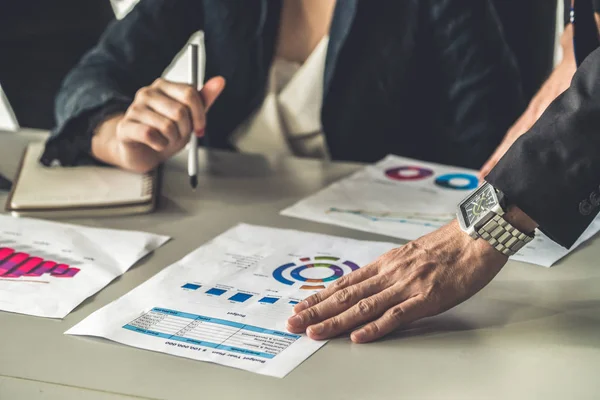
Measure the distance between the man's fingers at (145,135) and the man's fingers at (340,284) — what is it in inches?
20.3

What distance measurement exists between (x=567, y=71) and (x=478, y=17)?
312 millimetres

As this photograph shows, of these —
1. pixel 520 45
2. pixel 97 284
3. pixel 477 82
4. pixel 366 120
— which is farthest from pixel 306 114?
pixel 97 284

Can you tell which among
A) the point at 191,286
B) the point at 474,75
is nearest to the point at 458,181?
the point at 474,75

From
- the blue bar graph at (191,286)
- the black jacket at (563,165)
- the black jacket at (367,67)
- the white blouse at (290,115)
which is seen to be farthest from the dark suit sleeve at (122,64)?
the black jacket at (563,165)

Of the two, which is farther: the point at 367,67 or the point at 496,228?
the point at 367,67

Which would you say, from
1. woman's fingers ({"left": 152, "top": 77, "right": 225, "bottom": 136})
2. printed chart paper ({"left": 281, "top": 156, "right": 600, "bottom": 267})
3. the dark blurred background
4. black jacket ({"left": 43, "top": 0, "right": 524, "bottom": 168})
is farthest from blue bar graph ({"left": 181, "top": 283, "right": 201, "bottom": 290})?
the dark blurred background

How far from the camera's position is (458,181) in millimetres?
1390

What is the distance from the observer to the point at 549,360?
0.83 metres

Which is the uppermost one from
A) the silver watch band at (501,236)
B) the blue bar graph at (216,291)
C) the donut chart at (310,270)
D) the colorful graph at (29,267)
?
the silver watch band at (501,236)

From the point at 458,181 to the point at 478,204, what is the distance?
45 centimetres

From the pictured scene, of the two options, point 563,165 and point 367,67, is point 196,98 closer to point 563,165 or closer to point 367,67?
point 367,67

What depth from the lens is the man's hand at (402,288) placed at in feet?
2.88

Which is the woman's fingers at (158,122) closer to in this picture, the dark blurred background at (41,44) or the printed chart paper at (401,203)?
the printed chart paper at (401,203)

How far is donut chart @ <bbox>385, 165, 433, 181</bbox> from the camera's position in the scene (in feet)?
4.63
